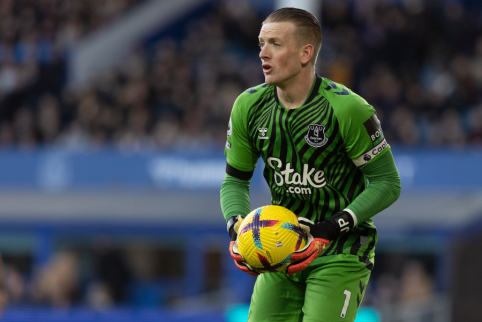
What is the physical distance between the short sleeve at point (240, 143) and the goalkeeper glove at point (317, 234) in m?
0.51

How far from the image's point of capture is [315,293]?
13.3 feet

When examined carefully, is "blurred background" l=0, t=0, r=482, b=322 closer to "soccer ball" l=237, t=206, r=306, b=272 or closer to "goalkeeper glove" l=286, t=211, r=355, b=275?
"goalkeeper glove" l=286, t=211, r=355, b=275

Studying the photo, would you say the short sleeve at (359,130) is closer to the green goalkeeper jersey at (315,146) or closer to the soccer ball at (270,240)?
the green goalkeeper jersey at (315,146)

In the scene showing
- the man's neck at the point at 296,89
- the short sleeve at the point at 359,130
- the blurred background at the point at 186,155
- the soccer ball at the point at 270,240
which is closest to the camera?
the soccer ball at the point at 270,240

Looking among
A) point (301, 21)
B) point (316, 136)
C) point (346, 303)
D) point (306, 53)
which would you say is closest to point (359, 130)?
point (316, 136)

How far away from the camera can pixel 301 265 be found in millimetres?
3852

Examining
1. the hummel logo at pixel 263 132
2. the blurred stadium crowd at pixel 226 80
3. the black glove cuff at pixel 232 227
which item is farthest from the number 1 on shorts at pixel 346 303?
the blurred stadium crowd at pixel 226 80

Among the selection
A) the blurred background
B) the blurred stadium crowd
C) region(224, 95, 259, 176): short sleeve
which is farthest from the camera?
the blurred stadium crowd

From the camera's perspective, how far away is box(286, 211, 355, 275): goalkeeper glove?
3848mm

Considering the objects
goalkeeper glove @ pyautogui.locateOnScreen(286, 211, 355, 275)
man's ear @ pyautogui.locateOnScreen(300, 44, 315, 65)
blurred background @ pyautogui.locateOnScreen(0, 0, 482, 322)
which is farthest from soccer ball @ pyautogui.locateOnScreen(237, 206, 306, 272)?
blurred background @ pyautogui.locateOnScreen(0, 0, 482, 322)

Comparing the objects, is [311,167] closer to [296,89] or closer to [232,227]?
[296,89]

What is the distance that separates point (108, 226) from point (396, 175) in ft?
41.9

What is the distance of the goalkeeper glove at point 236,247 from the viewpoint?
12.9 ft

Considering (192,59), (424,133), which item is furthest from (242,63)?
(424,133)
